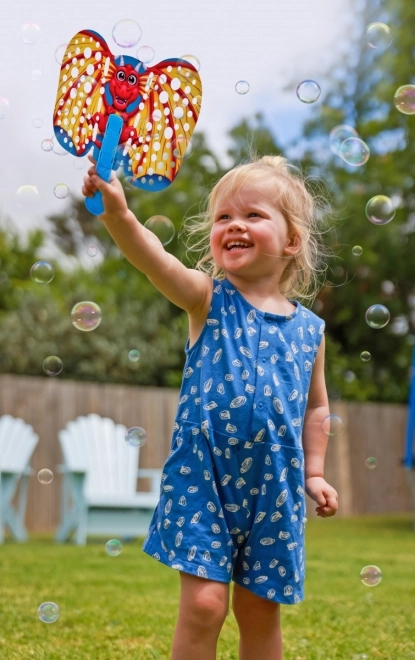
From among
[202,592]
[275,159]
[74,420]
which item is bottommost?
[74,420]

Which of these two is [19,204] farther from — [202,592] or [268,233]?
[202,592]

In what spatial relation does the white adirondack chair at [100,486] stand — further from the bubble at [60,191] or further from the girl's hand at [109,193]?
the girl's hand at [109,193]

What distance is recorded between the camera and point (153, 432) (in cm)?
1012

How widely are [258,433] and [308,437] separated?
12.1 inches

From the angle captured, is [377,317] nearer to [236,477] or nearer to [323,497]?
[323,497]

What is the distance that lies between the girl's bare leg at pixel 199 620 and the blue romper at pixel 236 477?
3 centimetres

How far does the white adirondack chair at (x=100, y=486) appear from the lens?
728cm

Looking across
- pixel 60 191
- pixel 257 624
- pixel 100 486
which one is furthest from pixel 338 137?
pixel 100 486

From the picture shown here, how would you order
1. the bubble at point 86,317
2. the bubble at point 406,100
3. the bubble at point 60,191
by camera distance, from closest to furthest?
the bubble at point 60,191, the bubble at point 86,317, the bubble at point 406,100

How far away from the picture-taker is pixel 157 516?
2080 millimetres

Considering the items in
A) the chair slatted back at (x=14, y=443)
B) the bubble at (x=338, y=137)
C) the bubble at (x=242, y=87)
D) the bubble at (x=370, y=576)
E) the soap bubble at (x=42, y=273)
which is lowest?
the chair slatted back at (x=14, y=443)

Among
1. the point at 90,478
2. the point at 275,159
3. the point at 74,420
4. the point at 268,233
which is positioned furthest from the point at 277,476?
the point at 74,420

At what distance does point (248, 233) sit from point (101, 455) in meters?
6.03

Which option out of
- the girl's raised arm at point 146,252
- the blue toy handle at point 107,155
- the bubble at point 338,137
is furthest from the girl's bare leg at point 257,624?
the bubble at point 338,137
